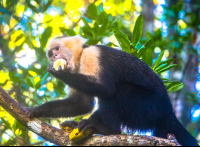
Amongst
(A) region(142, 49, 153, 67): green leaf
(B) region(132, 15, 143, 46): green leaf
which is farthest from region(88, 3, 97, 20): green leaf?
(A) region(142, 49, 153, 67): green leaf

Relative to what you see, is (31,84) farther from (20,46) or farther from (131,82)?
(131,82)

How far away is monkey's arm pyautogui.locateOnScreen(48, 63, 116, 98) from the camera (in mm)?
4045

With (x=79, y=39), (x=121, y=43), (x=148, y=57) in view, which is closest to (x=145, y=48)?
(x=148, y=57)

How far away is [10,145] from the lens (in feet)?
14.5

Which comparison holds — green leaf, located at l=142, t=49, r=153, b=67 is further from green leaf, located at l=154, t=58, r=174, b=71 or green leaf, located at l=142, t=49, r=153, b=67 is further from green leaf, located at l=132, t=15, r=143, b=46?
green leaf, located at l=132, t=15, r=143, b=46

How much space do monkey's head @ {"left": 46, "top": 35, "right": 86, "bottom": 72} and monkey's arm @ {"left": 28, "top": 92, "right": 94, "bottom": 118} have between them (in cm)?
65

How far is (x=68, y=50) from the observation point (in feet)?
16.1

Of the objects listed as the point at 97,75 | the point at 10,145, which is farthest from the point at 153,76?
the point at 10,145

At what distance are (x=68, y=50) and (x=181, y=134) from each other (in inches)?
111

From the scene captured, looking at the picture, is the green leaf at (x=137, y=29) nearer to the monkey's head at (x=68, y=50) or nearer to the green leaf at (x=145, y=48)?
the green leaf at (x=145, y=48)

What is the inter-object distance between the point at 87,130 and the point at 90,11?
315cm

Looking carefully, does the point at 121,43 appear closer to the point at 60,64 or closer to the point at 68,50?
the point at 68,50

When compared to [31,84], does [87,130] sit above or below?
below

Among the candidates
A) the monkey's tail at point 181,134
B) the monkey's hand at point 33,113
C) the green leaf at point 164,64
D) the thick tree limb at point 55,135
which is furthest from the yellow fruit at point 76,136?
the green leaf at point 164,64
